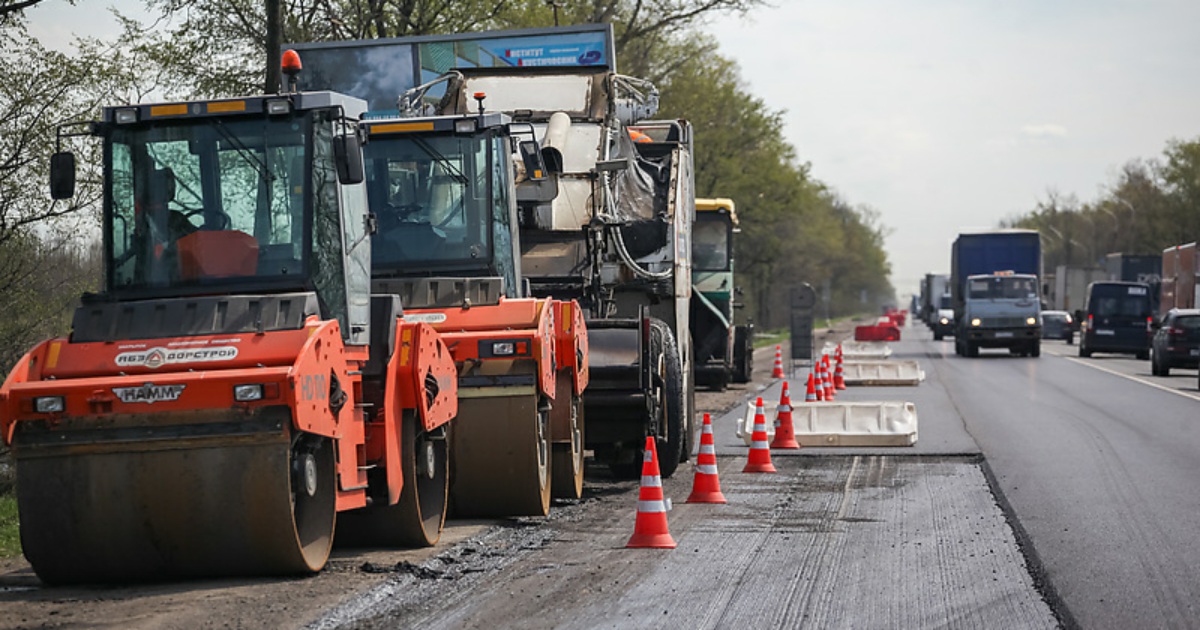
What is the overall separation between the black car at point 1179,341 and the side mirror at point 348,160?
29426 millimetres

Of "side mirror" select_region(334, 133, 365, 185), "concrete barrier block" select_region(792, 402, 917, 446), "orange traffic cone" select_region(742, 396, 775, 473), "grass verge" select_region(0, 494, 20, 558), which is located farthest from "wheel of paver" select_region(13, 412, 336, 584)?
"concrete barrier block" select_region(792, 402, 917, 446)

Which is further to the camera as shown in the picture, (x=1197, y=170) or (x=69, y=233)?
(x=1197, y=170)

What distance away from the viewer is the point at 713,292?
27641mm

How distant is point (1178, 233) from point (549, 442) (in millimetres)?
82993

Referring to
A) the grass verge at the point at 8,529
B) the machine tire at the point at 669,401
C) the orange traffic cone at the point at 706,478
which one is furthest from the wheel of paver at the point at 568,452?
the grass verge at the point at 8,529

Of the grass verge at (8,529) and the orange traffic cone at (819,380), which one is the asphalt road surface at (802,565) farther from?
the orange traffic cone at (819,380)

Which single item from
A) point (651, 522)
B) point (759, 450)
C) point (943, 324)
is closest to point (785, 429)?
point (759, 450)

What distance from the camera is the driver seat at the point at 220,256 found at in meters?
8.75

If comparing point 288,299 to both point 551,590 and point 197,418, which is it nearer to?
point 197,418

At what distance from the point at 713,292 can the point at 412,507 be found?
1837cm

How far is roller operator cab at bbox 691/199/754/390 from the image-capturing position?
89.7 ft

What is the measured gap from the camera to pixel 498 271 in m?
11.6

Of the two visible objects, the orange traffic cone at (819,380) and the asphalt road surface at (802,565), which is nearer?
the asphalt road surface at (802,565)

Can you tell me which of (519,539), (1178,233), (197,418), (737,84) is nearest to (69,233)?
(519,539)
